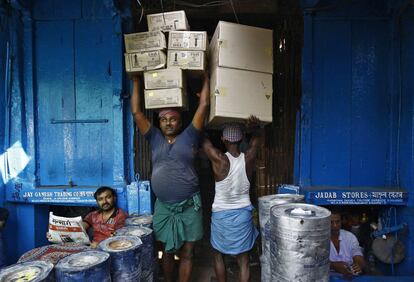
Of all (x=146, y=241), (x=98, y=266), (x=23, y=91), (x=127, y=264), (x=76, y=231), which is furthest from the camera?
(x=23, y=91)

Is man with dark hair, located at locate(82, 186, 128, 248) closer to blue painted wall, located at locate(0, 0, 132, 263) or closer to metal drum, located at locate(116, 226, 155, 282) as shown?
blue painted wall, located at locate(0, 0, 132, 263)

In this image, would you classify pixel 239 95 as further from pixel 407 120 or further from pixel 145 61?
pixel 407 120

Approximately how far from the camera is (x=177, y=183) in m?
3.30

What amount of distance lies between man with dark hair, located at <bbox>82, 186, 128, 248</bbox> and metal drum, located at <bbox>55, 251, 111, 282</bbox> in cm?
94

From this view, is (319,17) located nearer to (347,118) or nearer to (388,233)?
(347,118)

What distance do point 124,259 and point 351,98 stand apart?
3.09 meters

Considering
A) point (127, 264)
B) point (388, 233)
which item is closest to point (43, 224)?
point (127, 264)

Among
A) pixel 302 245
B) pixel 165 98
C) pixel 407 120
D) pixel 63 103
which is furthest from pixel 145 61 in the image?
pixel 407 120

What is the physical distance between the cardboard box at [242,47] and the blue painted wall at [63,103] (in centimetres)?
151

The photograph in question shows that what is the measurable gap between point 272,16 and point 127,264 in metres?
3.39

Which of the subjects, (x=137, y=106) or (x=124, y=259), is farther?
(x=137, y=106)

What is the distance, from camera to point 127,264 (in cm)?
277

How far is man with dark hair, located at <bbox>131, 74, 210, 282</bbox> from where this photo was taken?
10.8 ft

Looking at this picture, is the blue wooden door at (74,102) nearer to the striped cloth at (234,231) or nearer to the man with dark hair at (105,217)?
the man with dark hair at (105,217)
